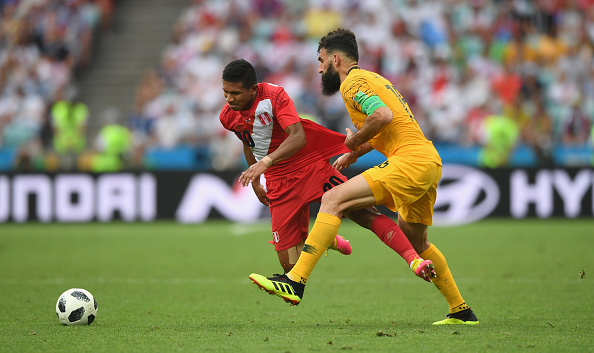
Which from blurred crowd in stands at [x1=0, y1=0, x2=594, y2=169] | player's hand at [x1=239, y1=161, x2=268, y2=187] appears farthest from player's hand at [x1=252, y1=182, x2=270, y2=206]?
blurred crowd in stands at [x1=0, y1=0, x2=594, y2=169]

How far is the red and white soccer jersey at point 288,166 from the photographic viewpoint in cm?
672

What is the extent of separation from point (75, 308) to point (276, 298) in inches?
101

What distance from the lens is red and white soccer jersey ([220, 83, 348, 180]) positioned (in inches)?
261

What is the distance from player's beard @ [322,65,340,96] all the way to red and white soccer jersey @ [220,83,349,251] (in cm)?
38

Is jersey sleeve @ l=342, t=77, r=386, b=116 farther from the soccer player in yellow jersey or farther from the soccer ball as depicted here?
the soccer ball

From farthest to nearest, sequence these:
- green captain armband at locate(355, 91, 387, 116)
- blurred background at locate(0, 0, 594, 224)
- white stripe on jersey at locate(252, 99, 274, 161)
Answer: blurred background at locate(0, 0, 594, 224)
white stripe on jersey at locate(252, 99, 274, 161)
green captain armband at locate(355, 91, 387, 116)

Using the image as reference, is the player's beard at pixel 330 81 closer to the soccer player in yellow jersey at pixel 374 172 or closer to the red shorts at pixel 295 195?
the soccer player in yellow jersey at pixel 374 172

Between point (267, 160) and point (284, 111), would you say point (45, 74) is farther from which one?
point (267, 160)

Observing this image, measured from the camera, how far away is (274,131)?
268 inches

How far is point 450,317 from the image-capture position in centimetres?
641

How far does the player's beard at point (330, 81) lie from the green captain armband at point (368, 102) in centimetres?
43

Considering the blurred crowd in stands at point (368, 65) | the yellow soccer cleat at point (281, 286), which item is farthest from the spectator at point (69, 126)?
the yellow soccer cleat at point (281, 286)

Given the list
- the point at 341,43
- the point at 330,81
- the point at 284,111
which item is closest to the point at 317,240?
the point at 284,111

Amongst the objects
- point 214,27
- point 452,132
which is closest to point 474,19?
point 452,132
